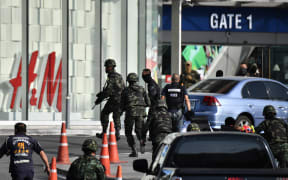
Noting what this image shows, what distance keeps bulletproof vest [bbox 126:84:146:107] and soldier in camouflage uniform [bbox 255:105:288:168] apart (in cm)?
445

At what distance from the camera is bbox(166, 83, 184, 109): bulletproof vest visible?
58.9 ft

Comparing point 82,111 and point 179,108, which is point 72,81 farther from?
point 179,108

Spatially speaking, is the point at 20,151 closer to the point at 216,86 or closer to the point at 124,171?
the point at 124,171

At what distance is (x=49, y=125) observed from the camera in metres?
25.9

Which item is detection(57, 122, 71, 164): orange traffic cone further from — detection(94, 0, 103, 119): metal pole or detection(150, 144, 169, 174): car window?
detection(94, 0, 103, 119): metal pole

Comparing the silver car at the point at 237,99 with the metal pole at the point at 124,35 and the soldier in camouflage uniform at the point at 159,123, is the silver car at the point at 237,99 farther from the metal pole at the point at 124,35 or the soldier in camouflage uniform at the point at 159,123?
the soldier in camouflage uniform at the point at 159,123

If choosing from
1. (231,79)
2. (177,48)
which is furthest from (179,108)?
(177,48)

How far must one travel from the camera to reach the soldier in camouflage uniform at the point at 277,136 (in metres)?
12.0

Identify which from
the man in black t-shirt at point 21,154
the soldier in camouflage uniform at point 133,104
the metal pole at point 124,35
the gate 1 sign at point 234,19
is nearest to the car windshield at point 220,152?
the man in black t-shirt at point 21,154

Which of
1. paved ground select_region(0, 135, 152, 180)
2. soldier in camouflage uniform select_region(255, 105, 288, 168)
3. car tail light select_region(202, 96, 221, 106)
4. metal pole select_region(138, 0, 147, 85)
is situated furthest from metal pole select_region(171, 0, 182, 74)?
soldier in camouflage uniform select_region(255, 105, 288, 168)

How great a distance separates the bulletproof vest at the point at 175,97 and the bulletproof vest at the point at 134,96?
4.10 feet

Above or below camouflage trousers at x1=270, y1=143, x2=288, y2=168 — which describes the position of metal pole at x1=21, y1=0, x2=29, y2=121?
above

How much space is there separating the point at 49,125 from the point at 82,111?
1.37 m

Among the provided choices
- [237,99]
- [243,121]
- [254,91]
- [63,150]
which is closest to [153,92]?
[63,150]
